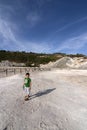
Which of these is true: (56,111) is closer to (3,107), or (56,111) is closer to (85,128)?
(85,128)

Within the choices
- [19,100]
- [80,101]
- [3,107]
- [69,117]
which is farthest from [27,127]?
[80,101]

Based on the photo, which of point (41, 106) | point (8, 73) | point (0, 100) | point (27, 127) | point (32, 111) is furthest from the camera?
point (8, 73)

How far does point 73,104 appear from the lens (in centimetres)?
749

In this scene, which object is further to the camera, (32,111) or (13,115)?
(32,111)

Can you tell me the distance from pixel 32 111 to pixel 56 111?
39.4 inches

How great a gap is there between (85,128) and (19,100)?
387cm

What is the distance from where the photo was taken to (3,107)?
6875 millimetres

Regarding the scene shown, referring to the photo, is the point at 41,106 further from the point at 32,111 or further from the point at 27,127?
the point at 27,127

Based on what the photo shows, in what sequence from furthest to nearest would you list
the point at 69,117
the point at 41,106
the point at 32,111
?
the point at 41,106, the point at 32,111, the point at 69,117

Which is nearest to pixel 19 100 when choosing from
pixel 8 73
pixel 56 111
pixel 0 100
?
pixel 0 100

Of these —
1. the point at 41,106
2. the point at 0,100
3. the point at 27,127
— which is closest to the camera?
the point at 27,127

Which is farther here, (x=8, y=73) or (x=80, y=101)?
(x=8, y=73)

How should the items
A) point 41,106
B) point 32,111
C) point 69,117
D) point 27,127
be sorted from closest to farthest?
1. point 27,127
2. point 69,117
3. point 32,111
4. point 41,106

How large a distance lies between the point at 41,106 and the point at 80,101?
7.10ft
